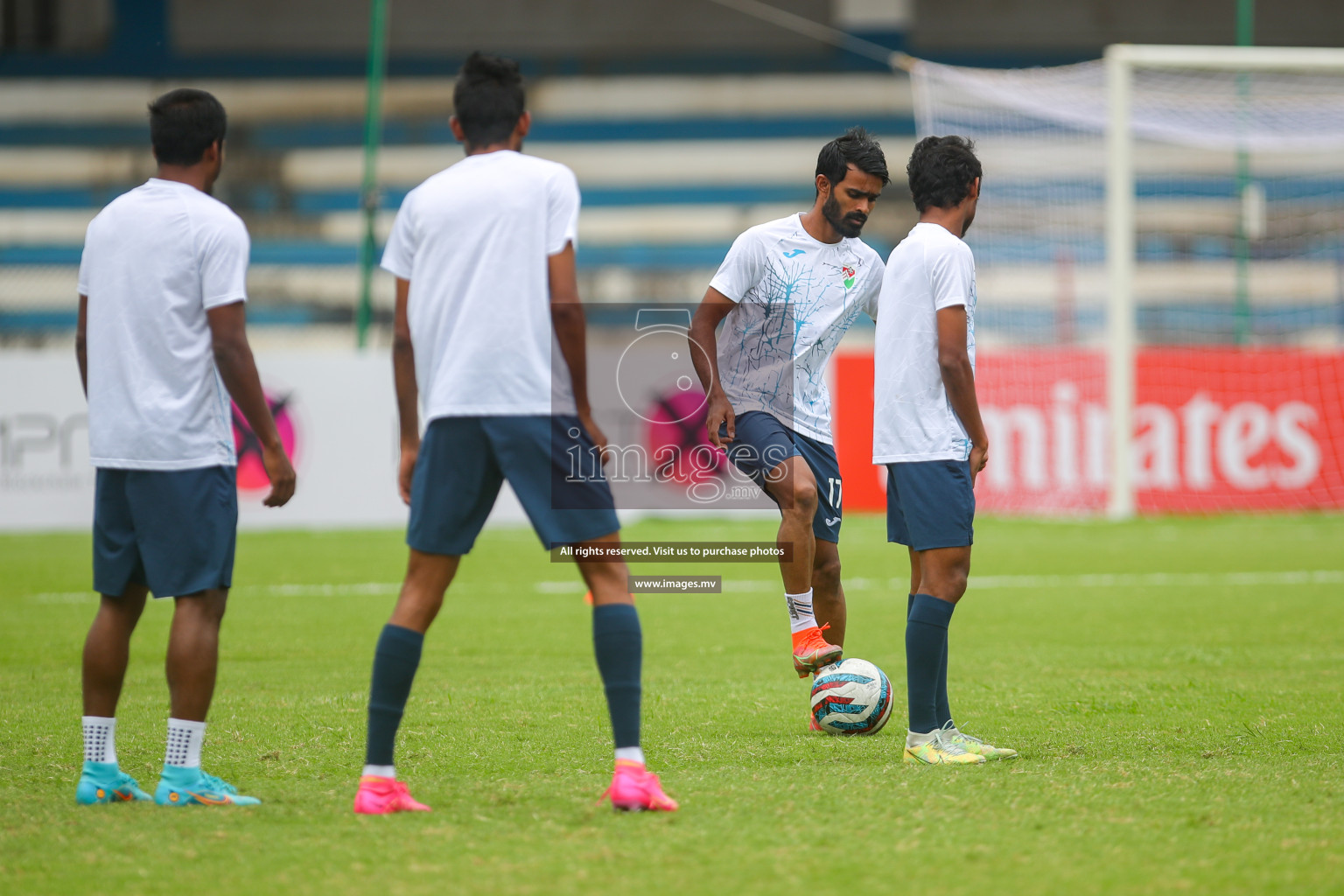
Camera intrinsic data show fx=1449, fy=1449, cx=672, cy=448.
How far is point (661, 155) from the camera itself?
24.7 metres

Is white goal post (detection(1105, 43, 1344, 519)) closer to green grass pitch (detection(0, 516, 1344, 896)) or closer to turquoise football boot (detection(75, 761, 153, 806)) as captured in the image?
green grass pitch (detection(0, 516, 1344, 896))

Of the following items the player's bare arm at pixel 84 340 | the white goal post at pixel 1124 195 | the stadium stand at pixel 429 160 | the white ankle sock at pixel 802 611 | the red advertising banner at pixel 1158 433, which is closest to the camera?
the player's bare arm at pixel 84 340

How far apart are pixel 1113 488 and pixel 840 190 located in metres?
9.83

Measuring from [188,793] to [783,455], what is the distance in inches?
96.9

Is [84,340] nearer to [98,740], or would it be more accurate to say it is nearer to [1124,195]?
[98,740]

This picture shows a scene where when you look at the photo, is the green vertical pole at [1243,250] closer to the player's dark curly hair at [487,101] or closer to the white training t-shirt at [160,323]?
the player's dark curly hair at [487,101]

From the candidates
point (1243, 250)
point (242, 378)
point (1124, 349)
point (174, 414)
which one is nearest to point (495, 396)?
point (242, 378)

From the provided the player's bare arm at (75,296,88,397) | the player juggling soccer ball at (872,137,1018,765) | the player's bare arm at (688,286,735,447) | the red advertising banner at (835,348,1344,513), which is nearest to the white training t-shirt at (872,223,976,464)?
the player juggling soccer ball at (872,137,1018,765)

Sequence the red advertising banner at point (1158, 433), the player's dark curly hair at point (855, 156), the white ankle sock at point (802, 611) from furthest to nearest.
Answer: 1. the red advertising banner at point (1158, 433)
2. the white ankle sock at point (802, 611)
3. the player's dark curly hair at point (855, 156)

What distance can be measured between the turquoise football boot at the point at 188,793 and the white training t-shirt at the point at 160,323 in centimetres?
79

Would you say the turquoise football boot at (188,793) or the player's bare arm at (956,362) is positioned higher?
the player's bare arm at (956,362)

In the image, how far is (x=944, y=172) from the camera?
448 cm

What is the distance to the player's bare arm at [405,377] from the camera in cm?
366

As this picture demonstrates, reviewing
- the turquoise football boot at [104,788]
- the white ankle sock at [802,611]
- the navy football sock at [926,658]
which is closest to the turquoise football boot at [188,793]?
the turquoise football boot at [104,788]
